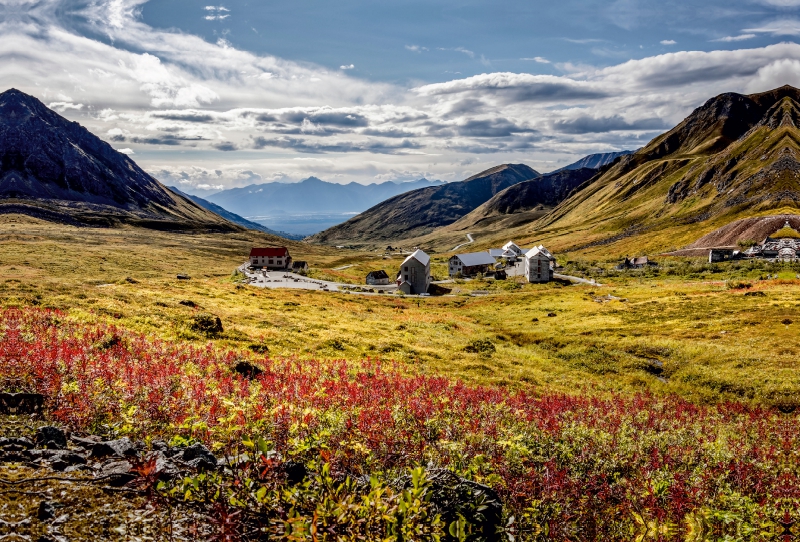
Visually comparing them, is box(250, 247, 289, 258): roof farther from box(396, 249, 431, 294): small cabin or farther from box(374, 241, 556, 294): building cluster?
box(396, 249, 431, 294): small cabin

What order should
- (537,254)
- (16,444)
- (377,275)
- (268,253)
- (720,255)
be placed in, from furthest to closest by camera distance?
(268,253), (377,275), (537,254), (720,255), (16,444)

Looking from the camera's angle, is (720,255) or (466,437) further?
(720,255)

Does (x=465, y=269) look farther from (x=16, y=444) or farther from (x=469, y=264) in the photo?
(x=16, y=444)

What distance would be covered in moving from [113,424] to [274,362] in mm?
13125

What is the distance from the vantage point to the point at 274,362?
21.7 m

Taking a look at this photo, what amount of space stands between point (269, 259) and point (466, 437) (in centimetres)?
12533

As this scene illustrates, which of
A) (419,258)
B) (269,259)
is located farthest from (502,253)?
(269,259)

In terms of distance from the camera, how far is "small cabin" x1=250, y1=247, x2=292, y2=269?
129 m

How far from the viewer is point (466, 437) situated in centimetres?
1018

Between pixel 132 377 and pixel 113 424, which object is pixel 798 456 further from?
pixel 132 377

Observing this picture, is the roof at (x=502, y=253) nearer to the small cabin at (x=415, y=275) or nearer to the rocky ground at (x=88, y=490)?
the small cabin at (x=415, y=275)

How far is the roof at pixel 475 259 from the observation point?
136 m

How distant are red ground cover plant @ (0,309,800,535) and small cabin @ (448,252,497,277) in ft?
387

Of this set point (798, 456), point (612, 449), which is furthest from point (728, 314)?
point (612, 449)
